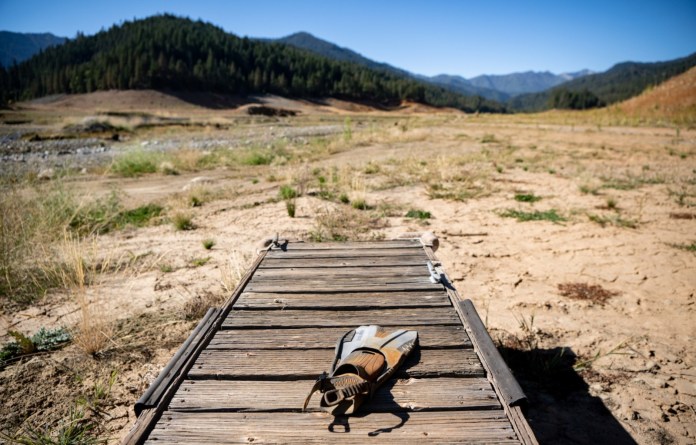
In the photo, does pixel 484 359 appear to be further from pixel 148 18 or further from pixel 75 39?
pixel 148 18

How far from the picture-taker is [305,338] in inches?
89.6

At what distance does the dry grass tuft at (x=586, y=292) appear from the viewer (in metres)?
4.10

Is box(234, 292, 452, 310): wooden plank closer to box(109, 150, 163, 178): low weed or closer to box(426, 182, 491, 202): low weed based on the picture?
box(426, 182, 491, 202): low weed

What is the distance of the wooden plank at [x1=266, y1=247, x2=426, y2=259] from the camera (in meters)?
3.64

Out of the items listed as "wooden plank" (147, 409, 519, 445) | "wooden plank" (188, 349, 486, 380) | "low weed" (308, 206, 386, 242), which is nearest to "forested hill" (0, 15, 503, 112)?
"low weed" (308, 206, 386, 242)

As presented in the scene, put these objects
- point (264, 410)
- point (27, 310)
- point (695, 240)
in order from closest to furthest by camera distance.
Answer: point (264, 410) < point (27, 310) < point (695, 240)

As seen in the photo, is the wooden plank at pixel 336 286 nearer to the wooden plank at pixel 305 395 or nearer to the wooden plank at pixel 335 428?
the wooden plank at pixel 305 395

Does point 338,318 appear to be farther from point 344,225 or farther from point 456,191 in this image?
point 456,191

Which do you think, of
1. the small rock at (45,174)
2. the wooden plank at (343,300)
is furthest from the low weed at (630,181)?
the small rock at (45,174)

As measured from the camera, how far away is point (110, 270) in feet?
16.4

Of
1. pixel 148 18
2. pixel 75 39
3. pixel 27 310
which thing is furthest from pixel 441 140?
pixel 148 18

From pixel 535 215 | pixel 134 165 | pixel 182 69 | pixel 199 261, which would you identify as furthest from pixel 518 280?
pixel 182 69

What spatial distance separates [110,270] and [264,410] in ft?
14.3

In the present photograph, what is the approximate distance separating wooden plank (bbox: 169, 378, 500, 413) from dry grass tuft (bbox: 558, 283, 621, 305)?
299 cm
